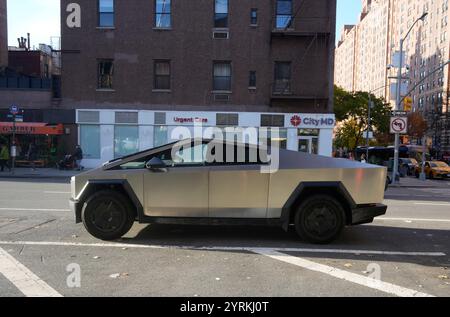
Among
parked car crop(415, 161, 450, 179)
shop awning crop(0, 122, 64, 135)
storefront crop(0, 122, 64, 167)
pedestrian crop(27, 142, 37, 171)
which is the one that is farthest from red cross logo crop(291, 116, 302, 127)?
pedestrian crop(27, 142, 37, 171)

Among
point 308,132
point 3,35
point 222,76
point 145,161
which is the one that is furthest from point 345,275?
point 3,35

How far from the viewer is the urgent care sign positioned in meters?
26.8

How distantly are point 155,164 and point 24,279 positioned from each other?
7.91ft

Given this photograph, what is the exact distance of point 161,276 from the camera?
16.8ft

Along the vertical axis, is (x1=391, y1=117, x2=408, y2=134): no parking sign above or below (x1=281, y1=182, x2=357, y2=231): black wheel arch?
above

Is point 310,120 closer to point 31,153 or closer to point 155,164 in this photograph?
point 31,153

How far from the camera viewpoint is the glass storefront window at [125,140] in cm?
2683

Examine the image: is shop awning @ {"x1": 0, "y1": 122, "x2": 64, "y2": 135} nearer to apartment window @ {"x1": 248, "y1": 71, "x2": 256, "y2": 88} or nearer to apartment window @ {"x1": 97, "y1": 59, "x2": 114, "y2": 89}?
apartment window @ {"x1": 97, "y1": 59, "x2": 114, "y2": 89}

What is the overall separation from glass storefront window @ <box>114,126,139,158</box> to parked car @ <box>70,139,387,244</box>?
20333mm

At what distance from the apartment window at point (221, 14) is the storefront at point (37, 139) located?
11.4 m

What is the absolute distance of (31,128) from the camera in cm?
2528

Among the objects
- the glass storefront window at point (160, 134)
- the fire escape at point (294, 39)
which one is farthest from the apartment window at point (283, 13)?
the glass storefront window at point (160, 134)
